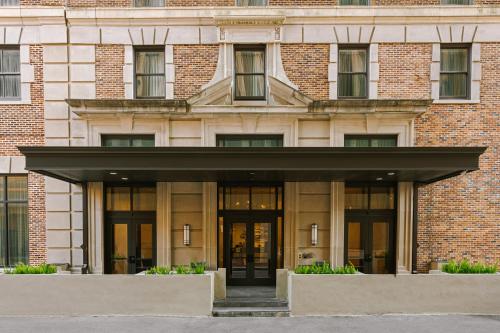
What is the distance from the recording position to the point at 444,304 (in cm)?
837

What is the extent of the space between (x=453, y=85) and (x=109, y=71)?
1181 centimetres

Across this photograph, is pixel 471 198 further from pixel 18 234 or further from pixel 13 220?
pixel 13 220

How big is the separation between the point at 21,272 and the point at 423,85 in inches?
529

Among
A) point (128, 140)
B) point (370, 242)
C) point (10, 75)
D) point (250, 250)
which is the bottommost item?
point (250, 250)

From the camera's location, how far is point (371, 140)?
10883 mm

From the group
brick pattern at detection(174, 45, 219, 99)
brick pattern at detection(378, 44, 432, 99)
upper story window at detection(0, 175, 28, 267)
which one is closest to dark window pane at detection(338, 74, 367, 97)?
brick pattern at detection(378, 44, 432, 99)

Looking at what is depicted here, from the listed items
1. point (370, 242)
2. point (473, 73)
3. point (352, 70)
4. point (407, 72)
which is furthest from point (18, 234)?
point (473, 73)

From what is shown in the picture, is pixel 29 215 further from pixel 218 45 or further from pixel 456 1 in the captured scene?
pixel 456 1

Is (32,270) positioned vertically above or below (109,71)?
below

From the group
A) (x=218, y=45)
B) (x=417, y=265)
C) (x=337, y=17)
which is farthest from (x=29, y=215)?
(x=417, y=265)

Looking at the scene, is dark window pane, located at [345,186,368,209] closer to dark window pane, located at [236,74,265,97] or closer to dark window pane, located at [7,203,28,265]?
dark window pane, located at [236,74,265,97]

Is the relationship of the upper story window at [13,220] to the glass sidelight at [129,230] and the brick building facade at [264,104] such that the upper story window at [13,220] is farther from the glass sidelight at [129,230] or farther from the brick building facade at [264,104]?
the glass sidelight at [129,230]

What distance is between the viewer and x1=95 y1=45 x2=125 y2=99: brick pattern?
1087 centimetres

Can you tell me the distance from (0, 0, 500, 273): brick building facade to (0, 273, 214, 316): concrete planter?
2.28m
